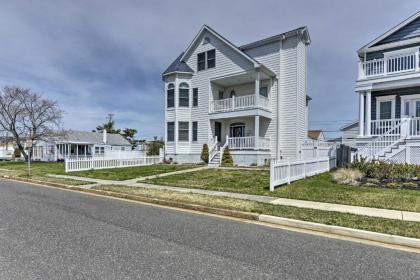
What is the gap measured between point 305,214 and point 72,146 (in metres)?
43.4

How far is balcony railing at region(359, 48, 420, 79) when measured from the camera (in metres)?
16.0

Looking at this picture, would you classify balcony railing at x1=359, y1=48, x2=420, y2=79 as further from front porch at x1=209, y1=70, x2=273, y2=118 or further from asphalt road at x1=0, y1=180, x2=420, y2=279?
asphalt road at x1=0, y1=180, x2=420, y2=279

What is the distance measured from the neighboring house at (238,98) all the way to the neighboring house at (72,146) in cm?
2065

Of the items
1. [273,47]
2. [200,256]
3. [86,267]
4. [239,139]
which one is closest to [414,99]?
[273,47]

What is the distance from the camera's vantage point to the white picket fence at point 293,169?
1011 cm

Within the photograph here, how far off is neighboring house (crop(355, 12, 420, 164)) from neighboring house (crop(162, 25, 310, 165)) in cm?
435

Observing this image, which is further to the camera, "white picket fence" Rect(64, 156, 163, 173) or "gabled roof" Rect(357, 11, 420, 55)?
"white picket fence" Rect(64, 156, 163, 173)

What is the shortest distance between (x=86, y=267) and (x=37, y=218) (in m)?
3.59

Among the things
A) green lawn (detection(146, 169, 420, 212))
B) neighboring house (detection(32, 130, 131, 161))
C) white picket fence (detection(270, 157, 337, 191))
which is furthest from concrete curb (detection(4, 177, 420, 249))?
neighboring house (detection(32, 130, 131, 161))

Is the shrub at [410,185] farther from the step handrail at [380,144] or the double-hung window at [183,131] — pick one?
the double-hung window at [183,131]

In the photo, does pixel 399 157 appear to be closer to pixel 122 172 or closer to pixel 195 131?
pixel 195 131

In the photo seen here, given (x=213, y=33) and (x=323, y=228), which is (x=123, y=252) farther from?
(x=213, y=33)

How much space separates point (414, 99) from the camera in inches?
673

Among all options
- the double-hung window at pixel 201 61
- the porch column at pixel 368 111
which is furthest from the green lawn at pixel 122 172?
the porch column at pixel 368 111
